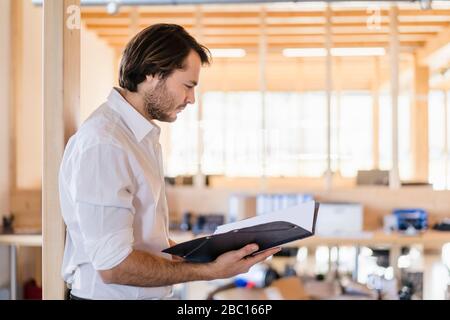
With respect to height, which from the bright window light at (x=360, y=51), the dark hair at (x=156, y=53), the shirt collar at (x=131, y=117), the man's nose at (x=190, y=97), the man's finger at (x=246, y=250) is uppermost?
the bright window light at (x=360, y=51)

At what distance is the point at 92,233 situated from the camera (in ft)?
3.84

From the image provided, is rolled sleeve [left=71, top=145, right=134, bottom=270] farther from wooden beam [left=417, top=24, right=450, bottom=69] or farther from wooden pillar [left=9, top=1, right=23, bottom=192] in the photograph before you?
wooden beam [left=417, top=24, right=450, bottom=69]

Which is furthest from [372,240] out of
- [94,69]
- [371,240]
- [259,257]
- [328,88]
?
[94,69]

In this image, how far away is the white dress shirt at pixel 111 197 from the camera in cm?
117

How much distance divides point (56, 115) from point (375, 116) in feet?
30.5

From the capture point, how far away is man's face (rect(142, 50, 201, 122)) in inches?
53.2

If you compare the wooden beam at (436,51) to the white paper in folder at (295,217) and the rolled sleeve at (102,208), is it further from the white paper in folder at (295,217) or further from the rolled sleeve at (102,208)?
the rolled sleeve at (102,208)

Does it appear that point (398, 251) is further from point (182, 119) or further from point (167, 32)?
point (167, 32)

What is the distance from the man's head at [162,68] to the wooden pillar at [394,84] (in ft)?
15.4

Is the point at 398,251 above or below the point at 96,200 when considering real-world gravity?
below

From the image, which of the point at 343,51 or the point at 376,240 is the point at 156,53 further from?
the point at 343,51

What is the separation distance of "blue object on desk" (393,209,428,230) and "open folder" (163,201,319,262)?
4.23 metres

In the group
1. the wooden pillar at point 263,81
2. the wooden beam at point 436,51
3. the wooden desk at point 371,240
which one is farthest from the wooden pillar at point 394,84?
the wooden pillar at point 263,81
